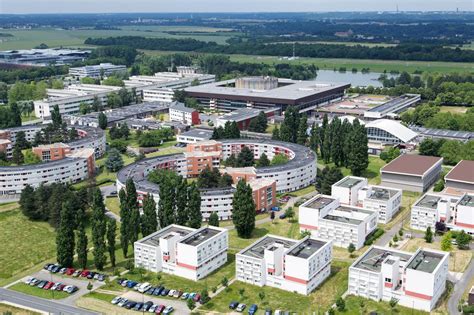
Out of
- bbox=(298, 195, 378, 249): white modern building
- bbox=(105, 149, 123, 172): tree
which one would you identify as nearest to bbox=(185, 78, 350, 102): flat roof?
bbox=(105, 149, 123, 172): tree

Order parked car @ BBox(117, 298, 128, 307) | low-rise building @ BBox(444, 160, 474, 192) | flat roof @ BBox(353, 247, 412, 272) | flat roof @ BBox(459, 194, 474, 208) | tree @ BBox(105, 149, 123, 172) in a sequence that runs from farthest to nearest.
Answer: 1. tree @ BBox(105, 149, 123, 172)
2. low-rise building @ BBox(444, 160, 474, 192)
3. flat roof @ BBox(459, 194, 474, 208)
4. flat roof @ BBox(353, 247, 412, 272)
5. parked car @ BBox(117, 298, 128, 307)

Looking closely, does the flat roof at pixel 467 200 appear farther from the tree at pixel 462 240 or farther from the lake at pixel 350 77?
the lake at pixel 350 77

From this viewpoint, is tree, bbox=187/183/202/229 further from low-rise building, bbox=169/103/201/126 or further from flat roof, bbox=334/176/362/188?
low-rise building, bbox=169/103/201/126

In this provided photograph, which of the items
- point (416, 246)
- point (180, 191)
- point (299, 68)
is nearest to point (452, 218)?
point (416, 246)

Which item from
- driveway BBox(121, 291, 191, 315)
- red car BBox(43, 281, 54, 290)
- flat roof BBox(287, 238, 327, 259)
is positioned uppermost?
flat roof BBox(287, 238, 327, 259)

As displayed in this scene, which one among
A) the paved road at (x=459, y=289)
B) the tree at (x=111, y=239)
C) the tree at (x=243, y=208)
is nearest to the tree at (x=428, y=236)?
the paved road at (x=459, y=289)

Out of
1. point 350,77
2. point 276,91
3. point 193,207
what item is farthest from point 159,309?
point 350,77

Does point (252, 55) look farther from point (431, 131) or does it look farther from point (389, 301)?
point (389, 301)
